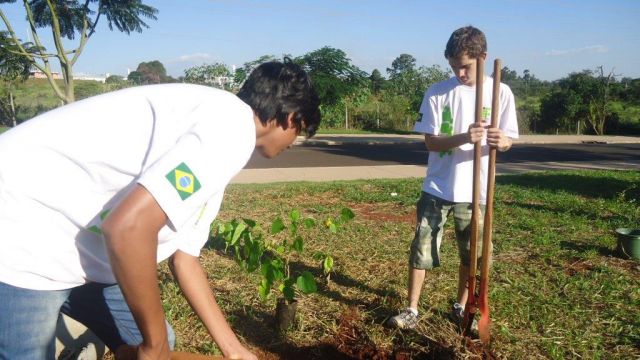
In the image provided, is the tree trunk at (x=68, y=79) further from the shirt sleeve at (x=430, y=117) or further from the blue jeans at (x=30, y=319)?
the blue jeans at (x=30, y=319)

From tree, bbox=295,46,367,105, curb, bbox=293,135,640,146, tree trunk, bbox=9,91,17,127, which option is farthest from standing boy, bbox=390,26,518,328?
tree trunk, bbox=9,91,17,127

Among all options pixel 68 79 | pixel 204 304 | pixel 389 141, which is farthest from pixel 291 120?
pixel 389 141

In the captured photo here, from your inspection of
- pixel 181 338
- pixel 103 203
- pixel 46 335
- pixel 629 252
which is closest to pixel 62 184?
pixel 103 203

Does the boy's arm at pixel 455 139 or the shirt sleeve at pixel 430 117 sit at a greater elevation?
the shirt sleeve at pixel 430 117

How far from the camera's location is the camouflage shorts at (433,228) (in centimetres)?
292

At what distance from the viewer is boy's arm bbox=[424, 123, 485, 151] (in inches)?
99.9

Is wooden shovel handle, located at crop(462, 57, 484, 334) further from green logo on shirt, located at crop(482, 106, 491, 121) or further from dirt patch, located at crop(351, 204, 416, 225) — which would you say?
dirt patch, located at crop(351, 204, 416, 225)

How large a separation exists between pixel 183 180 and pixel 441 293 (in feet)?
9.10

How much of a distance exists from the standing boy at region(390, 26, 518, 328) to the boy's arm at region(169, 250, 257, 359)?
1445mm

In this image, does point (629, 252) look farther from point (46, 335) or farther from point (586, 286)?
point (46, 335)

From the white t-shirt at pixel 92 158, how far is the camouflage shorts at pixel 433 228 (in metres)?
1.86

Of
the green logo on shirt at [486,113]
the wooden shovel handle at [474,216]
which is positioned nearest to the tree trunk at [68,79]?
the green logo on shirt at [486,113]

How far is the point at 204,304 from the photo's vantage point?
5.29 feet

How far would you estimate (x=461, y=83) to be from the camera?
289 centimetres
